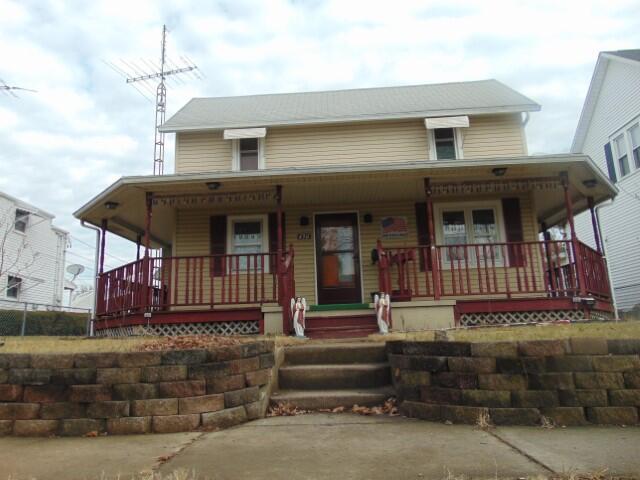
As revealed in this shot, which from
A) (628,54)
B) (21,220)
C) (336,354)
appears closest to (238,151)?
(336,354)

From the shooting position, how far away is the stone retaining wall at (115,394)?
149 inches

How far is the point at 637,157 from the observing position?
13.7 m

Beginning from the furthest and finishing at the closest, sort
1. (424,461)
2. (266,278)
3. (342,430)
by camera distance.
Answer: (266,278), (342,430), (424,461)

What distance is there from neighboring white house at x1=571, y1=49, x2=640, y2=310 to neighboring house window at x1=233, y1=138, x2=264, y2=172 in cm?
1011

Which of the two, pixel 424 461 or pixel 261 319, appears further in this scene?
pixel 261 319

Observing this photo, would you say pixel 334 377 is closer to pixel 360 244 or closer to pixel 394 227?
pixel 360 244

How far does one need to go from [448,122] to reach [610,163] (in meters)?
7.56

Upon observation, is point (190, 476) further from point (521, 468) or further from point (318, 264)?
point (318, 264)

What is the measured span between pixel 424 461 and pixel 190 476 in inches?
52.0

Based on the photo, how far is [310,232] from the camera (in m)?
10.2

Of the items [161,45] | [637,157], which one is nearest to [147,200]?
[161,45]

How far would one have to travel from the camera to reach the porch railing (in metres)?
8.09

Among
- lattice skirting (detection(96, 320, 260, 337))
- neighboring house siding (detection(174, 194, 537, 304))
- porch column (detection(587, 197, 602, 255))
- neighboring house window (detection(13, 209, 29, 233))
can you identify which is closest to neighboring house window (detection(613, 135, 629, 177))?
porch column (detection(587, 197, 602, 255))

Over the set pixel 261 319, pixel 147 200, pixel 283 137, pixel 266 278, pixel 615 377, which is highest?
pixel 283 137
